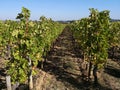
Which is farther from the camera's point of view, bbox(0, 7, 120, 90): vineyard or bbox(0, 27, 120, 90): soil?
bbox(0, 27, 120, 90): soil

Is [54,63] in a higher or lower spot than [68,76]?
higher

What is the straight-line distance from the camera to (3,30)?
145 feet

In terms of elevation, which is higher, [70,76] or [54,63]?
[54,63]

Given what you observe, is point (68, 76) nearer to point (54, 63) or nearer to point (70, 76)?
point (70, 76)

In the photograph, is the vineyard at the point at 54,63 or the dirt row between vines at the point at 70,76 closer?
the vineyard at the point at 54,63

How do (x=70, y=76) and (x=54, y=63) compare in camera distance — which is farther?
(x=54, y=63)

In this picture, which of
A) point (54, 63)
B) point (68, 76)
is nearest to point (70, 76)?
point (68, 76)

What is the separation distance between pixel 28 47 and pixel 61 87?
7.23 meters

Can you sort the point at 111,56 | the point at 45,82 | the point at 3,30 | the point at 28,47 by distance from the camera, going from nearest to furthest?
the point at 28,47, the point at 45,82, the point at 3,30, the point at 111,56

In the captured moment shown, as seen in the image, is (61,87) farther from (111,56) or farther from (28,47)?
(111,56)

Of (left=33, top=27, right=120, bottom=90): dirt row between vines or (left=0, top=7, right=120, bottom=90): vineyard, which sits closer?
(left=0, top=7, right=120, bottom=90): vineyard

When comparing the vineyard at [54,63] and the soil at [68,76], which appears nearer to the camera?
the vineyard at [54,63]

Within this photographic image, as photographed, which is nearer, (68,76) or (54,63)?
(68,76)

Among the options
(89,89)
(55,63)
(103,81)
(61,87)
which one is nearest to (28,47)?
(61,87)
